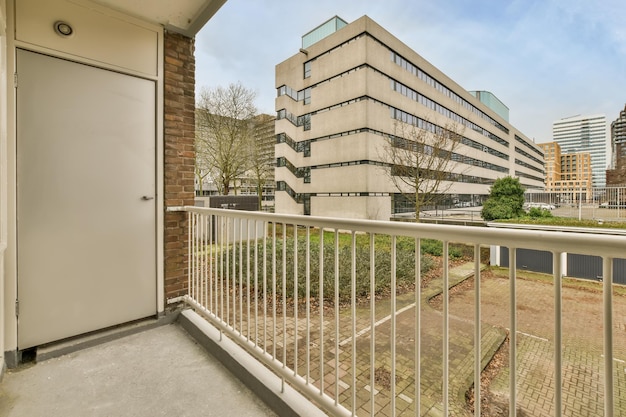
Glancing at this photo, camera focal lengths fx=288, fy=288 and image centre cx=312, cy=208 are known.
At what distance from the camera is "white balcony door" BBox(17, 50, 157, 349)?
1.97 m

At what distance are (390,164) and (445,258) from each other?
16.2 m

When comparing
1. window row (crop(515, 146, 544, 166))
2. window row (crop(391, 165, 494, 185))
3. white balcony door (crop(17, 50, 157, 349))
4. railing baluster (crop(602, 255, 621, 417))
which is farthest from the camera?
window row (crop(515, 146, 544, 166))

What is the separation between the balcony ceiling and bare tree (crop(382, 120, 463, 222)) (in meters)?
9.60

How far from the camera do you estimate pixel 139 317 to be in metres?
2.44

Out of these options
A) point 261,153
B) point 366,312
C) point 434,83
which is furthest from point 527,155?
point 366,312

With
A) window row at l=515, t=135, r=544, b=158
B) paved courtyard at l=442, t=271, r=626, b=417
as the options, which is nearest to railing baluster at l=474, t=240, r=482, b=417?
paved courtyard at l=442, t=271, r=626, b=417

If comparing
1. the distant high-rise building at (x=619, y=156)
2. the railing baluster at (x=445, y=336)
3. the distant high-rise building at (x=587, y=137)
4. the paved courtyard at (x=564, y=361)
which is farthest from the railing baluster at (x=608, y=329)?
the distant high-rise building at (x=587, y=137)

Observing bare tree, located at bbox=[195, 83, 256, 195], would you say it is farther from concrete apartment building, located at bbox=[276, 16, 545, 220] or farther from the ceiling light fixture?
the ceiling light fixture

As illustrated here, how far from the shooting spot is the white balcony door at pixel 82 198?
1.97 m

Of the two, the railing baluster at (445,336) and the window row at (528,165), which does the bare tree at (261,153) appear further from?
the window row at (528,165)

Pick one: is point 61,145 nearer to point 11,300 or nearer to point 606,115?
point 11,300

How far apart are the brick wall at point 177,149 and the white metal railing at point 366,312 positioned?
0.40ft

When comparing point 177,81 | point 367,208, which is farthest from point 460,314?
point 367,208

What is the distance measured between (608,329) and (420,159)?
13206 millimetres
